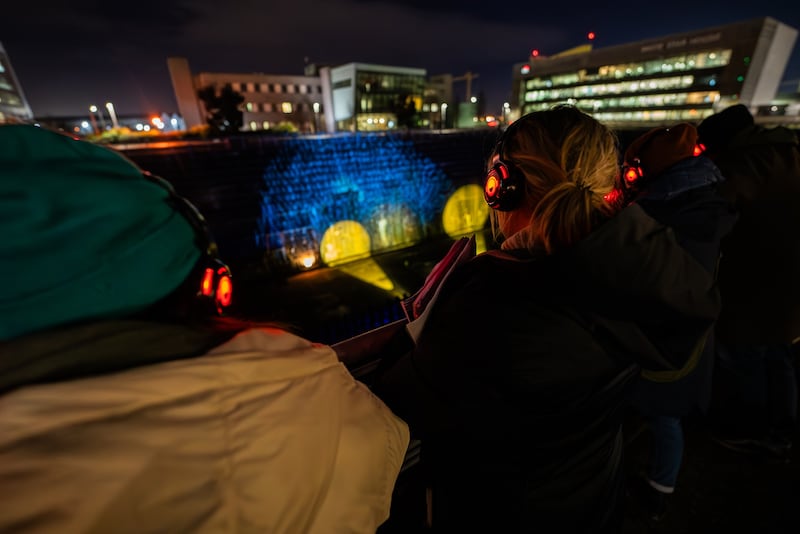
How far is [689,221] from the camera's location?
146cm

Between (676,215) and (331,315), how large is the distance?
9778 mm

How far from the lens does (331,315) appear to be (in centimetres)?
1059

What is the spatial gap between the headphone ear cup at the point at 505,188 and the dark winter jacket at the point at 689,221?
0.78 m

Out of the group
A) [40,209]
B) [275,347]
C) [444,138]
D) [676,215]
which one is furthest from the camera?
[444,138]

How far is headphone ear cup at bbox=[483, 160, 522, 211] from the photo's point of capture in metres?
1.08

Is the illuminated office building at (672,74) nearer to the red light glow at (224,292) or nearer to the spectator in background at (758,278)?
the spectator in background at (758,278)

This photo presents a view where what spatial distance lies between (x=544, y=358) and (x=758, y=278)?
2168 millimetres

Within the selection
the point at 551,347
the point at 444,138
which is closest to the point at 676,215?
the point at 551,347

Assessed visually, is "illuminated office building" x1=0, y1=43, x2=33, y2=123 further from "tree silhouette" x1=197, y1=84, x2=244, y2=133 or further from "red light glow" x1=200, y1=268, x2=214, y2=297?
"red light glow" x1=200, y1=268, x2=214, y2=297

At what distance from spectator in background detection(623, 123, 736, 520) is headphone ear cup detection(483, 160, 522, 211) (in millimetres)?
780

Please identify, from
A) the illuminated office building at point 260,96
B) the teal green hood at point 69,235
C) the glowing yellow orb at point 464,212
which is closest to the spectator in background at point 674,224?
the teal green hood at point 69,235

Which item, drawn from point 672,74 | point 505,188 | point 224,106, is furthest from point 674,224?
point 672,74

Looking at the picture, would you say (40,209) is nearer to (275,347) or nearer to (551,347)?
(275,347)

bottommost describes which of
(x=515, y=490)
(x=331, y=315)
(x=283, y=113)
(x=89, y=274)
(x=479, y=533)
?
(x=331, y=315)
